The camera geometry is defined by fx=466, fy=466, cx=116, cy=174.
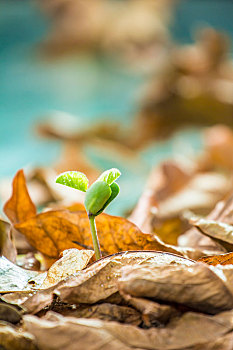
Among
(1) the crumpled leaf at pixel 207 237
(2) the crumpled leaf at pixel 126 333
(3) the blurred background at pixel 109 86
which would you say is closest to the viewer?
(2) the crumpled leaf at pixel 126 333

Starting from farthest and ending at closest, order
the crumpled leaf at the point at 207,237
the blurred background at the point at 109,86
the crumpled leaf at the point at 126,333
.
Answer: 1. the blurred background at the point at 109,86
2. the crumpled leaf at the point at 207,237
3. the crumpled leaf at the point at 126,333

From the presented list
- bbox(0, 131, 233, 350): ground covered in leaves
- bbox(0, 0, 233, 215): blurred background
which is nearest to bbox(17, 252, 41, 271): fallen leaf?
bbox(0, 131, 233, 350): ground covered in leaves

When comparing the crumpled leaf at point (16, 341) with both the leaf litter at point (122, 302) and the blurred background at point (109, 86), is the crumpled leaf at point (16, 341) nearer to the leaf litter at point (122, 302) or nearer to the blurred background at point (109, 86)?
the leaf litter at point (122, 302)

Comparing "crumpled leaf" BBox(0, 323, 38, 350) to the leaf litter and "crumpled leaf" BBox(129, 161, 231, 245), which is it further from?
"crumpled leaf" BBox(129, 161, 231, 245)

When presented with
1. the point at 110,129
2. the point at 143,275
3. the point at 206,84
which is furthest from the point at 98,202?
the point at 206,84

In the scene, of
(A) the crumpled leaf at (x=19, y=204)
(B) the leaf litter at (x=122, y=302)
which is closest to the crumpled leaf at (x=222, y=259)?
(B) the leaf litter at (x=122, y=302)

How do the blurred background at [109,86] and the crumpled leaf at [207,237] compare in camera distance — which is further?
the blurred background at [109,86]
